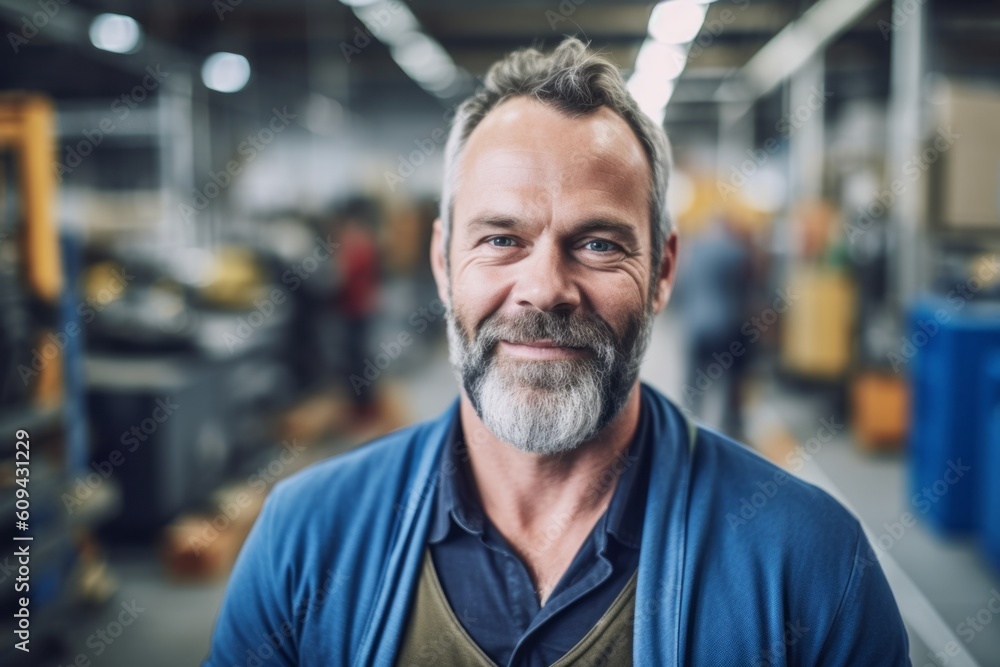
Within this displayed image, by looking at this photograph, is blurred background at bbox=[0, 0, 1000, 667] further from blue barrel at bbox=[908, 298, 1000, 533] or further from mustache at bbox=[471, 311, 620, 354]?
mustache at bbox=[471, 311, 620, 354]

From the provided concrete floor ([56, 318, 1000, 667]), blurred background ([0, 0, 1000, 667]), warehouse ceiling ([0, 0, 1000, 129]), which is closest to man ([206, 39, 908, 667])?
blurred background ([0, 0, 1000, 667])

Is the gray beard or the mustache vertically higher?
the mustache

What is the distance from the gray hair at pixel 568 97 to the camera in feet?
3.95

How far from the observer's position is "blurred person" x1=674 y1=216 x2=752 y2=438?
17.3ft

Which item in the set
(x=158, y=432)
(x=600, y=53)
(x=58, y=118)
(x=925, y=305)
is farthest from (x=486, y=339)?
(x=58, y=118)

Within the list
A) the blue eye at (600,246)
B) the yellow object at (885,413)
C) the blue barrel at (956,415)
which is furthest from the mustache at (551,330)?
the yellow object at (885,413)

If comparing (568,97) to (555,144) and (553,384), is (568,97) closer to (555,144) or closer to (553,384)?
(555,144)

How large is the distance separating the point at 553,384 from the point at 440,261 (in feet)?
1.16

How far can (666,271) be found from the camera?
54.2 inches

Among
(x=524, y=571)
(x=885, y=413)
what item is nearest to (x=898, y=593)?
(x=885, y=413)

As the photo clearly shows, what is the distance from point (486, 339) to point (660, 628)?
49cm

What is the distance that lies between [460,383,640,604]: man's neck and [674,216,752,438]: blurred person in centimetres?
410

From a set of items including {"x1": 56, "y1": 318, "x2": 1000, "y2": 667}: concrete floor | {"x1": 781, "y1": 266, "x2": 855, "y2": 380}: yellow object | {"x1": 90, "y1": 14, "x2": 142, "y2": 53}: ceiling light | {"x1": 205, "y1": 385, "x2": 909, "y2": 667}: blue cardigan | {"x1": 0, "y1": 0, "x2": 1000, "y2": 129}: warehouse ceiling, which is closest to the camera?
{"x1": 205, "y1": 385, "x2": 909, "y2": 667}: blue cardigan

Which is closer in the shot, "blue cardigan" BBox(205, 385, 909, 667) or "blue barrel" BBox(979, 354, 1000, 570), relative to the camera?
"blue cardigan" BBox(205, 385, 909, 667)
